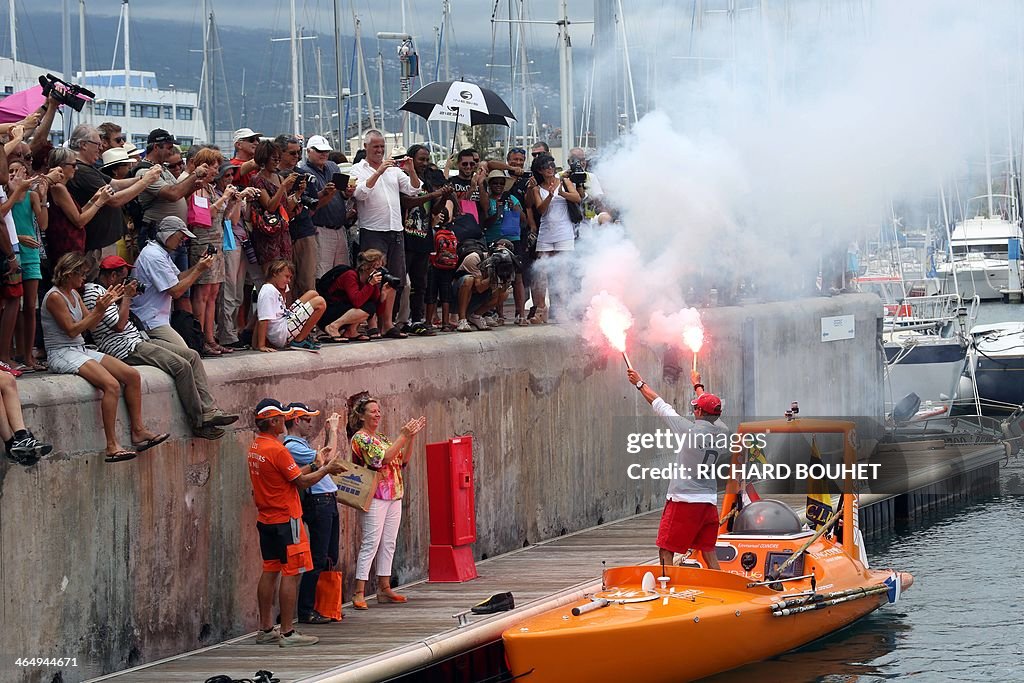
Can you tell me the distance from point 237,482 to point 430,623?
2097mm

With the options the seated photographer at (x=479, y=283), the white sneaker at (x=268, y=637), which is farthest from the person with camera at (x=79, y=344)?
the seated photographer at (x=479, y=283)

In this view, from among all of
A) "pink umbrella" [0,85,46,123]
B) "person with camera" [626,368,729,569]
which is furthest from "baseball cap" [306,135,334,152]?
"person with camera" [626,368,729,569]

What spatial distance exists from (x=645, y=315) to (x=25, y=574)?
1051cm

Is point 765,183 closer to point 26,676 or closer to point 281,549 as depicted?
point 281,549

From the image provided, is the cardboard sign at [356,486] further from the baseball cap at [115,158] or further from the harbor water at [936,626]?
the harbor water at [936,626]

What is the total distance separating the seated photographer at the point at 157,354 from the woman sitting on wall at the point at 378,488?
135 centimetres

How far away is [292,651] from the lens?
12102mm

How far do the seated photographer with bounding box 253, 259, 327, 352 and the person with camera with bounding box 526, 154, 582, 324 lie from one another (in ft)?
14.9

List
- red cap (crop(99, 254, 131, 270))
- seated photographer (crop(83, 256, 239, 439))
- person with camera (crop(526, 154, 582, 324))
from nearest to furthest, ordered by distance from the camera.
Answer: red cap (crop(99, 254, 131, 270)) → seated photographer (crop(83, 256, 239, 439)) → person with camera (crop(526, 154, 582, 324))

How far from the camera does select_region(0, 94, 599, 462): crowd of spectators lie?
11.5 metres

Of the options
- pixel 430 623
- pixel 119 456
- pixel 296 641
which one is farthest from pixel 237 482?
pixel 430 623

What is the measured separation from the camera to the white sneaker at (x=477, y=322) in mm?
17625

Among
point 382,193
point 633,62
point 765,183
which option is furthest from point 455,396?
point 633,62

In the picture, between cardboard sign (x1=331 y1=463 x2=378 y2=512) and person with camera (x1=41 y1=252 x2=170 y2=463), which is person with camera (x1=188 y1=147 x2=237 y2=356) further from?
person with camera (x1=41 y1=252 x2=170 y2=463)
